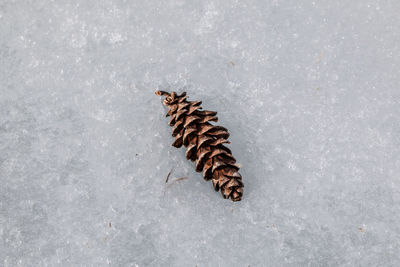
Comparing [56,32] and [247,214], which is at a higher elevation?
[56,32]

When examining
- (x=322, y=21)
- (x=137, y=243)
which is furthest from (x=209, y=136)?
(x=322, y=21)

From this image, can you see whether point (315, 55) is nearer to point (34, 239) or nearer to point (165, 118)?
point (165, 118)

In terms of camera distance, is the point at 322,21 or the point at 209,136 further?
the point at 322,21
